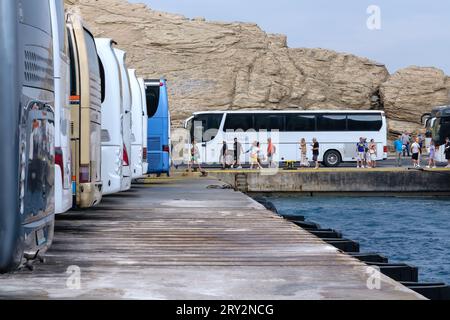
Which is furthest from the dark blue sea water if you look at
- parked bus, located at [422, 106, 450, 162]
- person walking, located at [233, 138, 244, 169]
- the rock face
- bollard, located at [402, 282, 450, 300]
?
the rock face

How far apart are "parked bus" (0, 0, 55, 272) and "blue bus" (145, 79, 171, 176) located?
65.4 ft

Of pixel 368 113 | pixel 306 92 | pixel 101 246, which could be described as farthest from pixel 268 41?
pixel 101 246

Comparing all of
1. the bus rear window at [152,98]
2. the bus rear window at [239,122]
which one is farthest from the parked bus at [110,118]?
the bus rear window at [239,122]

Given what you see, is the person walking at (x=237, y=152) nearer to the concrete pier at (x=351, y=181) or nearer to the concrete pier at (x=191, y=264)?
the concrete pier at (x=351, y=181)

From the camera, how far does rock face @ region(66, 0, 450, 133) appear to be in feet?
274

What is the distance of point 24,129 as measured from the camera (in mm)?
6102

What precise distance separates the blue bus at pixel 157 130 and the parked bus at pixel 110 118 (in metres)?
11.0

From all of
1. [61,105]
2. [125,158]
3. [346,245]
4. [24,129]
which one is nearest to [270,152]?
[125,158]

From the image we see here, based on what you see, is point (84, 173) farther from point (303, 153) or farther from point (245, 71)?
point (245, 71)

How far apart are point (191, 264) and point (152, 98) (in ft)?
65.9

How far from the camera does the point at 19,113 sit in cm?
600

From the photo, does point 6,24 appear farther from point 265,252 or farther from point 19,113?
point 265,252

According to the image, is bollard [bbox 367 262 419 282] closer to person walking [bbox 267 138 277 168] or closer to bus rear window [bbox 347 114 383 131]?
person walking [bbox 267 138 277 168]
